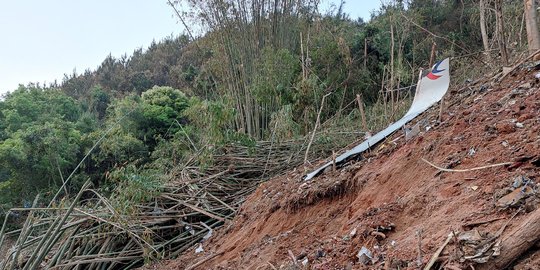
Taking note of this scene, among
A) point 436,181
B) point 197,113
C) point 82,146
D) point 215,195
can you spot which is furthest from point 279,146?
point 82,146

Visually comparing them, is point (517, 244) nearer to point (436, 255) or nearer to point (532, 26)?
point (436, 255)

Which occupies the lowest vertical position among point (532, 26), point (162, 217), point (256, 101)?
point (162, 217)

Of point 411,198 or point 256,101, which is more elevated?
point 256,101

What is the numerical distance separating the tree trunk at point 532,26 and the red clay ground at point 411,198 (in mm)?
243

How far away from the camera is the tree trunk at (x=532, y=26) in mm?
2545

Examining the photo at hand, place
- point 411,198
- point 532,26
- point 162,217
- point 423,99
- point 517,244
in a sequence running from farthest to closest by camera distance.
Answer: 1. point 162,217
2. point 423,99
3. point 532,26
4. point 411,198
5. point 517,244

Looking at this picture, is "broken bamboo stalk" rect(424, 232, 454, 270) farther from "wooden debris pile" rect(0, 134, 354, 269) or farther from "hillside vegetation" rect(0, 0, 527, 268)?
"wooden debris pile" rect(0, 134, 354, 269)

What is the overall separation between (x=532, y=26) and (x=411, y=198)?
1.49 metres

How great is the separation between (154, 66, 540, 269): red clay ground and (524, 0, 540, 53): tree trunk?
0.80 ft

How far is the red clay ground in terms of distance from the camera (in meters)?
1.44

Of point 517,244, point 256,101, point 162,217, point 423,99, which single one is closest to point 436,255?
point 517,244

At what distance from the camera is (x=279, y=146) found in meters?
4.87

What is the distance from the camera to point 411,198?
1.81m

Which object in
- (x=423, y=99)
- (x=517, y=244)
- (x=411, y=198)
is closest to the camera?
(x=517, y=244)
